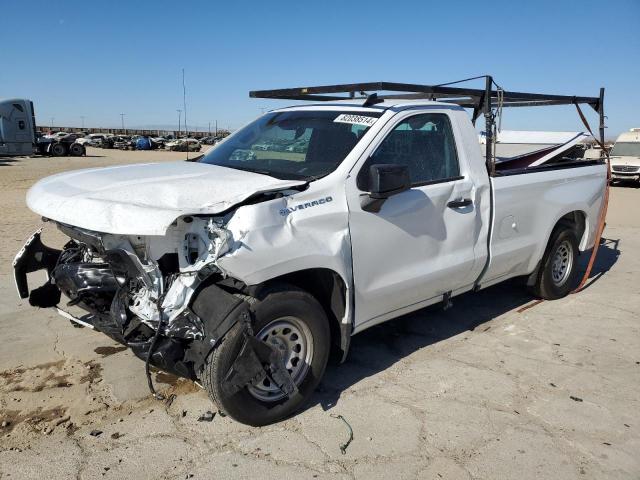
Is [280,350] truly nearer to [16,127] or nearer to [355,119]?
[355,119]

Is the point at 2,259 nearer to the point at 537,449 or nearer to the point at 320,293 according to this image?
the point at 320,293

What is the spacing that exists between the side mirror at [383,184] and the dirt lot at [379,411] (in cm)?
138

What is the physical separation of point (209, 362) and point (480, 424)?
71.5 inches

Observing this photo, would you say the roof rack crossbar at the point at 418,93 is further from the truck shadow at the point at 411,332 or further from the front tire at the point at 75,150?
the front tire at the point at 75,150

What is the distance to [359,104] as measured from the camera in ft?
14.7

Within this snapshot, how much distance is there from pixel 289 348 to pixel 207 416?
698 mm

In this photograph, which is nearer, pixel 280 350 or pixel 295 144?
pixel 280 350

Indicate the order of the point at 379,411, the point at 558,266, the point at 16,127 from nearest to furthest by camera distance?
the point at 379,411 → the point at 558,266 → the point at 16,127

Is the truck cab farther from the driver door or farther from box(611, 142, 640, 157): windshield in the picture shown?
the driver door

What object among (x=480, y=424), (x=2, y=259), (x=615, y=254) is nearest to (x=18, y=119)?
(x=2, y=259)

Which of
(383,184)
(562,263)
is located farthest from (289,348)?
(562,263)

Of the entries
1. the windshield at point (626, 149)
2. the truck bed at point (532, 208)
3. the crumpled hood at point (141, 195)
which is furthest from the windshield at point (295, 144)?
the windshield at point (626, 149)

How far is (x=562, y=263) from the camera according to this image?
6.39 meters

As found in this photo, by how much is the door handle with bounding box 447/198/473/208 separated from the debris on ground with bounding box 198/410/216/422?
7.78 ft
